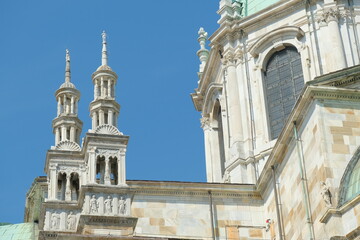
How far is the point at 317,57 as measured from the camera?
38.5 metres

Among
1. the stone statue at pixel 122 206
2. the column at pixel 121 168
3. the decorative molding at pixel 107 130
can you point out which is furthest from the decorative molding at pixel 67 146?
the stone statue at pixel 122 206

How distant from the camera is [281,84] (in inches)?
1559

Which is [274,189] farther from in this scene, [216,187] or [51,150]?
[51,150]

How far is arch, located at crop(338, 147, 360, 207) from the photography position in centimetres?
2708

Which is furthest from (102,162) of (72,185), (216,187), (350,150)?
(350,150)

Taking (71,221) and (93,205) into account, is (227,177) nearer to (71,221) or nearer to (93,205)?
(71,221)

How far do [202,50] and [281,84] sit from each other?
7887mm

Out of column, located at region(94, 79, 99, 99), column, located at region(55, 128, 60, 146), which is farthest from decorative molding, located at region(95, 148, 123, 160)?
column, located at region(55, 128, 60, 146)

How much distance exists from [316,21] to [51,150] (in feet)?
41.2

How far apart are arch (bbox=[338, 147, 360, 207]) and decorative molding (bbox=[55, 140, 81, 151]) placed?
10.1m

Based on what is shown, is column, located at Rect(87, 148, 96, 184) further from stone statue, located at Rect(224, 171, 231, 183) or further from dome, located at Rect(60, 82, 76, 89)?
stone statue, located at Rect(224, 171, 231, 183)

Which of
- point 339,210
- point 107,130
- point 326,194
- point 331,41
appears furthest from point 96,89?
point 331,41

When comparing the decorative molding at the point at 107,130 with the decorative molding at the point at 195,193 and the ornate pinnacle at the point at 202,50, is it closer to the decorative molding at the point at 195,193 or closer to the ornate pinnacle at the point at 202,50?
the decorative molding at the point at 195,193

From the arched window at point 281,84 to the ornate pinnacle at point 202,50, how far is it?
6267mm
